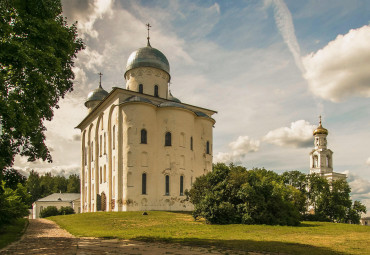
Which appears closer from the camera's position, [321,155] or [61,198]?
[321,155]

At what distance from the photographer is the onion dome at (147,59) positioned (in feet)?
131

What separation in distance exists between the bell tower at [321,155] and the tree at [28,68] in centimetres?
Result: 4775

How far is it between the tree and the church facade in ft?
157

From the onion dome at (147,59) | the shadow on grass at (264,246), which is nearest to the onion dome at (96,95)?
the onion dome at (147,59)

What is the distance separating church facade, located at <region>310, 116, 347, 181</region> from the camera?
52.0 metres

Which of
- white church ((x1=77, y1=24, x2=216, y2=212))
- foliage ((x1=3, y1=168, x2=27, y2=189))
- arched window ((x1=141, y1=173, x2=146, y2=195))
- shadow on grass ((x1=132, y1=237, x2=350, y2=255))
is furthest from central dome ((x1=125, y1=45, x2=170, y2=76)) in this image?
shadow on grass ((x1=132, y1=237, x2=350, y2=255))

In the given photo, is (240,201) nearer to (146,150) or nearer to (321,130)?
(146,150)

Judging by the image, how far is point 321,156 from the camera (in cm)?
5231

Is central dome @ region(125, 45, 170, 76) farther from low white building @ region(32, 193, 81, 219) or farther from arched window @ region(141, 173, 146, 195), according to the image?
low white building @ region(32, 193, 81, 219)

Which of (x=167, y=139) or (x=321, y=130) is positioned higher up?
(x=321, y=130)

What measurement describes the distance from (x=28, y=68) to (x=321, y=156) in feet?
164

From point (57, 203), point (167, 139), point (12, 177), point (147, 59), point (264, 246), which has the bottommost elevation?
point (57, 203)

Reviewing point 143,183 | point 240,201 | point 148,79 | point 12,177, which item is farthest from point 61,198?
point 12,177

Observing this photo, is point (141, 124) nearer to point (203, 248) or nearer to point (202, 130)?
point (202, 130)
